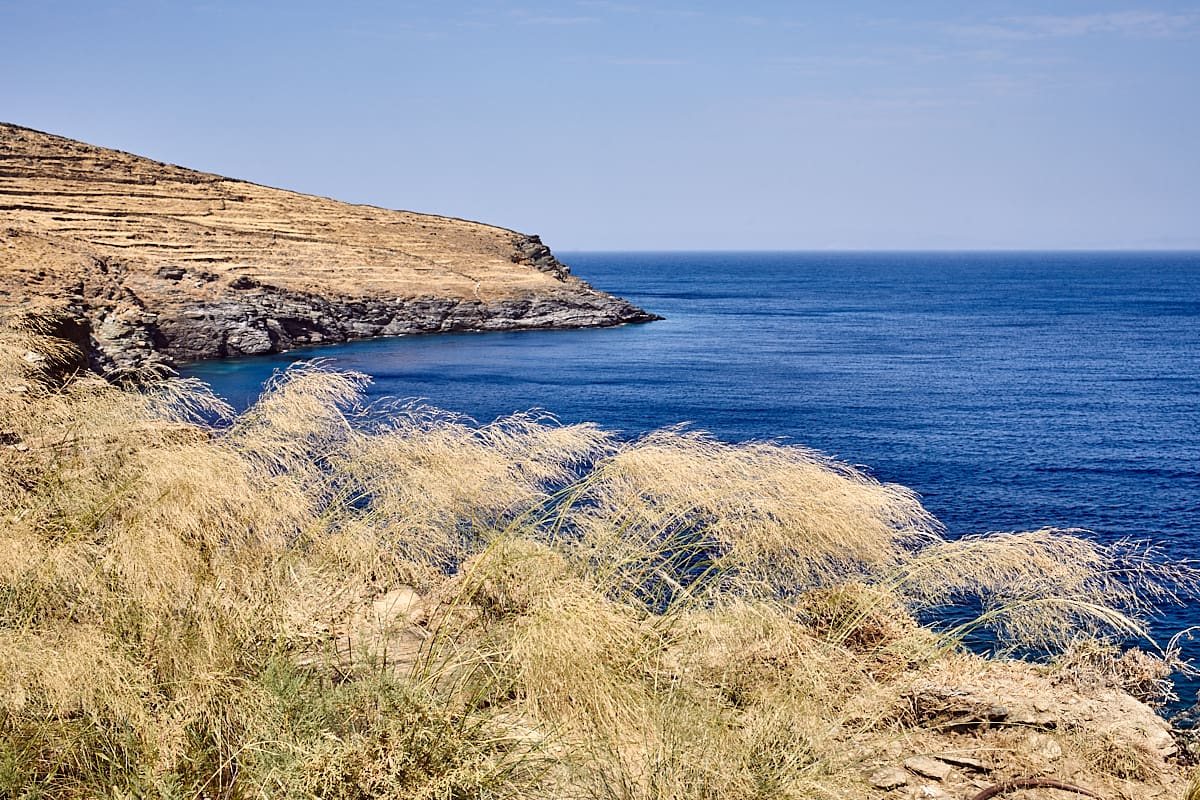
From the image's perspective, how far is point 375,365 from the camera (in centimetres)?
6222

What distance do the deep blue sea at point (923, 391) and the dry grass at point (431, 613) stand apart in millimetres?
11374

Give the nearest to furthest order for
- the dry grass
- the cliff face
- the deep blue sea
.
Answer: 1. the dry grass
2. the deep blue sea
3. the cliff face

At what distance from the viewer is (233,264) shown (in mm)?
72625

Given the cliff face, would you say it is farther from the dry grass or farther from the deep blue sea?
the dry grass

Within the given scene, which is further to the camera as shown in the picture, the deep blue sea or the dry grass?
the deep blue sea

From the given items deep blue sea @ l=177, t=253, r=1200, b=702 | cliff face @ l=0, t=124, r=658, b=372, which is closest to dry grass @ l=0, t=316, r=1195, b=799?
deep blue sea @ l=177, t=253, r=1200, b=702

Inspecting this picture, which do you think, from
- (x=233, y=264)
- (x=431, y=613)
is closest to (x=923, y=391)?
(x=431, y=613)

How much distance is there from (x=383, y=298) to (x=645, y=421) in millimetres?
42698

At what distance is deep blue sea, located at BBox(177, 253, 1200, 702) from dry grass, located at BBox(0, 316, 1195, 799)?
11.4 m

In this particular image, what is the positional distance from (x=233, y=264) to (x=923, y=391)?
4950cm

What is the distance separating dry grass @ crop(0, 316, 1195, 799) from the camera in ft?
24.6

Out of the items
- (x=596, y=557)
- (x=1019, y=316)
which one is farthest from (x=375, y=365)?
(x=1019, y=316)

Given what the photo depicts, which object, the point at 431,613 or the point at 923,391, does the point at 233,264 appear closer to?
the point at 923,391

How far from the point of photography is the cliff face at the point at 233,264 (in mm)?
58906
